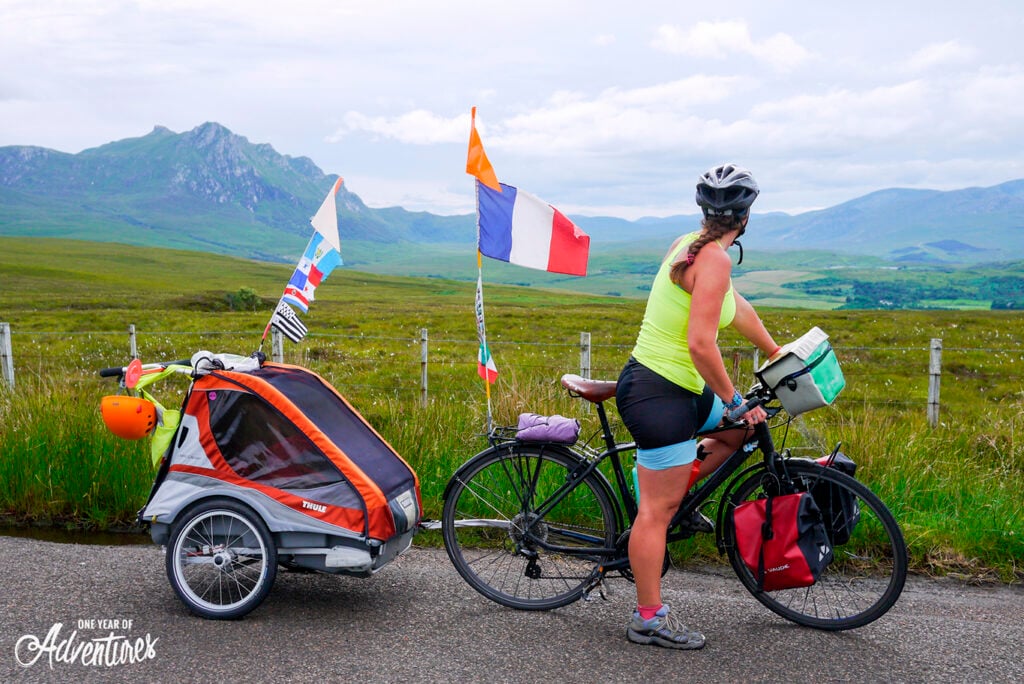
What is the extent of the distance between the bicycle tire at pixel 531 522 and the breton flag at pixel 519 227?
134 centimetres

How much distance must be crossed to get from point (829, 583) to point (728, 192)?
2338 mm

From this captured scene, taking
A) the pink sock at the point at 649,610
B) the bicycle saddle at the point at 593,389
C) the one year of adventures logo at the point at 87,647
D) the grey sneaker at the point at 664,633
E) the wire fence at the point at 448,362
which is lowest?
the wire fence at the point at 448,362

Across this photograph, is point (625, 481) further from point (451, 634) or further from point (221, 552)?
point (221, 552)

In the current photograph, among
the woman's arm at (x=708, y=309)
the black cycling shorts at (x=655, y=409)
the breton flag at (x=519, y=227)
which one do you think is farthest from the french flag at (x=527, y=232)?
the woman's arm at (x=708, y=309)

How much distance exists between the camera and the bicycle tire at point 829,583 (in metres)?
4.30

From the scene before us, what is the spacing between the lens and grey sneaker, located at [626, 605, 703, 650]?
413 centimetres

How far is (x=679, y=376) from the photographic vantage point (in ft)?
13.5

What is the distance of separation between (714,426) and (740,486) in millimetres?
463

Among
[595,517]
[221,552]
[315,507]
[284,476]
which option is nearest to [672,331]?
[595,517]

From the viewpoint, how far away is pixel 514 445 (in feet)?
15.9

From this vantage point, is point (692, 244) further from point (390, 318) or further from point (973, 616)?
point (390, 318)

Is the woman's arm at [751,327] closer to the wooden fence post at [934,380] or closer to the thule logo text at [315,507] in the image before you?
the thule logo text at [315,507]

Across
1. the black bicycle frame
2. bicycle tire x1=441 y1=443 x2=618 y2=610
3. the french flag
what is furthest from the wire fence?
the black bicycle frame

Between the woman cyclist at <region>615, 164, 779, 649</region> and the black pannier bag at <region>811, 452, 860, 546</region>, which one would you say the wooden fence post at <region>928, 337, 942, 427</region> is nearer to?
the black pannier bag at <region>811, 452, 860, 546</region>
